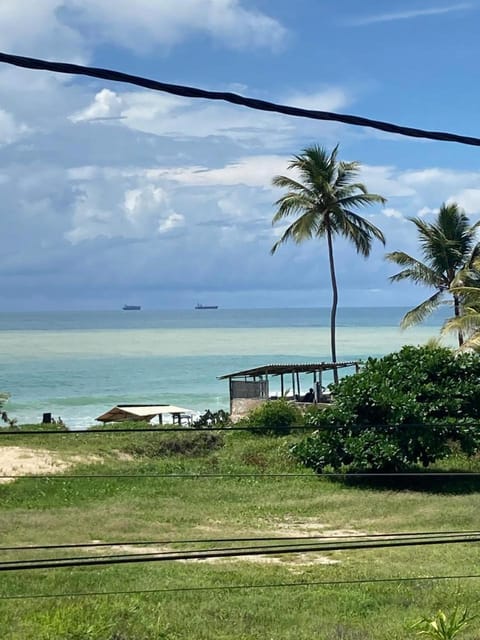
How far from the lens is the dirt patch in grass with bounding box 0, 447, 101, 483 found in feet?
57.0

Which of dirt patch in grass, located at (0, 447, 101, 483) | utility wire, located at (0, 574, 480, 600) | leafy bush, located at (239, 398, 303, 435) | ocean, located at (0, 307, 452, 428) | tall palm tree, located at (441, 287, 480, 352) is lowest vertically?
utility wire, located at (0, 574, 480, 600)

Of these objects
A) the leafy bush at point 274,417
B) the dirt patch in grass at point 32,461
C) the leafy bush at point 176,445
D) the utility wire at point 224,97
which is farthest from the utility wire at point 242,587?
the leafy bush at point 274,417

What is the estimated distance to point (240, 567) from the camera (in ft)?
31.6

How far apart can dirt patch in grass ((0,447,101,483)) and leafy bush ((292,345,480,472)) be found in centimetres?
479

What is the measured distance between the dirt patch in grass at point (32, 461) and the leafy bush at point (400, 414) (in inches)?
189

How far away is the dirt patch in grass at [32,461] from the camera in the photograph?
57.0 feet

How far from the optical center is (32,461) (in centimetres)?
A: 1827

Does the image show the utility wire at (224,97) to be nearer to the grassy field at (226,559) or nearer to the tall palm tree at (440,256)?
the grassy field at (226,559)

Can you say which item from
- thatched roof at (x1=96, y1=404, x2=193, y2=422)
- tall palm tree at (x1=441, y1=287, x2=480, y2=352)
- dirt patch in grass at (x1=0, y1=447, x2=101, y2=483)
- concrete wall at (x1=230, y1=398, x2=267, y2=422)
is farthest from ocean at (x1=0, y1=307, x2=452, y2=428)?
dirt patch in grass at (x1=0, y1=447, x2=101, y2=483)

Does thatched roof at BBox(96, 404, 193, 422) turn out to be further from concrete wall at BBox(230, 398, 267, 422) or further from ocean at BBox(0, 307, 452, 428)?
ocean at BBox(0, 307, 452, 428)

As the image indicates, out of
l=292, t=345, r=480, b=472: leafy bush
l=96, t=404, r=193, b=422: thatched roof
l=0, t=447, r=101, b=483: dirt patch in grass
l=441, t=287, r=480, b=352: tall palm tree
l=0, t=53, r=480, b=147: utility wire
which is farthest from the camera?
l=96, t=404, r=193, b=422: thatched roof

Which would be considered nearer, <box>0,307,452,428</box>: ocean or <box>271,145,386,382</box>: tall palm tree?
<box>271,145,386,382</box>: tall palm tree

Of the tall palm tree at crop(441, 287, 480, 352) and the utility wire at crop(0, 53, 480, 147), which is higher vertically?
the tall palm tree at crop(441, 287, 480, 352)

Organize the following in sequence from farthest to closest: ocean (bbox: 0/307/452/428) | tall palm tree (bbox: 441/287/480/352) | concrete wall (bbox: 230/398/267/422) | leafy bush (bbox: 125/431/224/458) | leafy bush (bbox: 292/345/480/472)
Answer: ocean (bbox: 0/307/452/428)
concrete wall (bbox: 230/398/267/422)
tall palm tree (bbox: 441/287/480/352)
leafy bush (bbox: 125/431/224/458)
leafy bush (bbox: 292/345/480/472)
